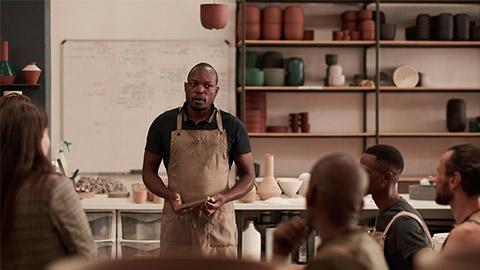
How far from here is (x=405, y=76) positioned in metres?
6.08

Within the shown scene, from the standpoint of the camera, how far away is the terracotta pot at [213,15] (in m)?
4.68

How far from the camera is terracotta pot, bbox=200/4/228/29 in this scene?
468cm

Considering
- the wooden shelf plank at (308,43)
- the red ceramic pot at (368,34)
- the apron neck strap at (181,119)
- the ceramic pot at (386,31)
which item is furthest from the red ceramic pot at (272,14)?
the apron neck strap at (181,119)

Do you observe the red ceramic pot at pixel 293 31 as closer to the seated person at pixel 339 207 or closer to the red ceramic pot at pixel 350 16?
the red ceramic pot at pixel 350 16

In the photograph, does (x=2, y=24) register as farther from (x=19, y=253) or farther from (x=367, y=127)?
(x=19, y=253)

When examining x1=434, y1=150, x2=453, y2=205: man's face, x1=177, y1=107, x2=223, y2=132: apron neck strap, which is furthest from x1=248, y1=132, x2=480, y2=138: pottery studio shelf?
x1=434, y1=150, x2=453, y2=205: man's face

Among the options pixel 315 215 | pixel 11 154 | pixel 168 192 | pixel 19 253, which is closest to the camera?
pixel 315 215

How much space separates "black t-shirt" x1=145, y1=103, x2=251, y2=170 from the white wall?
310cm

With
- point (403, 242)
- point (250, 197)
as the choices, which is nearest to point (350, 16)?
point (250, 197)

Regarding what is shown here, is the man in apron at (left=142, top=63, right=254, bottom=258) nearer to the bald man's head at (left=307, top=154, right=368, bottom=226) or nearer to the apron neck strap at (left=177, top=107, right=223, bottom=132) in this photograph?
the apron neck strap at (left=177, top=107, right=223, bottom=132)

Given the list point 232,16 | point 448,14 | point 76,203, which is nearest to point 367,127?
point 448,14

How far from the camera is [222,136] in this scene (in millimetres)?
2975

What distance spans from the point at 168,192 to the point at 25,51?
344cm

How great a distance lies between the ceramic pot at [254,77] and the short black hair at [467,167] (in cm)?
394
